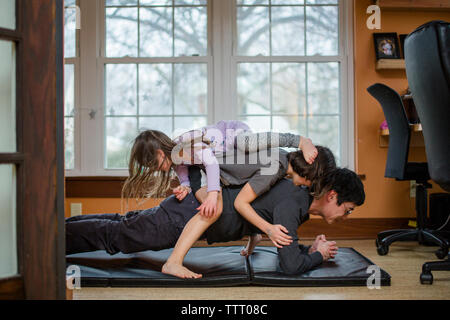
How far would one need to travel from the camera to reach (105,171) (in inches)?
132

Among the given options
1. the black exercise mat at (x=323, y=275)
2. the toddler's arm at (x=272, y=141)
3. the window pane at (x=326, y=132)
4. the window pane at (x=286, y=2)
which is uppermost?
the window pane at (x=286, y=2)

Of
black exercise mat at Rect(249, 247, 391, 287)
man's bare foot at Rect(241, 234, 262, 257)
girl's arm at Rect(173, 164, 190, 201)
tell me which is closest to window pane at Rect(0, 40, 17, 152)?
girl's arm at Rect(173, 164, 190, 201)

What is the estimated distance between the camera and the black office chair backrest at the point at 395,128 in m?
2.67

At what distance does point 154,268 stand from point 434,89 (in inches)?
61.1

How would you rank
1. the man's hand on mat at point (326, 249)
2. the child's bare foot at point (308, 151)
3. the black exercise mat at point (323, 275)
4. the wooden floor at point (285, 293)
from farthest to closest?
the man's hand on mat at point (326, 249)
the child's bare foot at point (308, 151)
the black exercise mat at point (323, 275)
the wooden floor at point (285, 293)

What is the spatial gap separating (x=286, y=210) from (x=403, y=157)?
1165 millimetres

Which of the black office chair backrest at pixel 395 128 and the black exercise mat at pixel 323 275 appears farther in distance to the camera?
the black office chair backrest at pixel 395 128

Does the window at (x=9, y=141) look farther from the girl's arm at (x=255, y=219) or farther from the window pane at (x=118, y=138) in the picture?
the window pane at (x=118, y=138)

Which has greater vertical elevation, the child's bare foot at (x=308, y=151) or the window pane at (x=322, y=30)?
the window pane at (x=322, y=30)

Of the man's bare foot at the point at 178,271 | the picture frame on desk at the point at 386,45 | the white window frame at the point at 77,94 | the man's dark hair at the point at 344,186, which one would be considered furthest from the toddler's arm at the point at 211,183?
the picture frame on desk at the point at 386,45

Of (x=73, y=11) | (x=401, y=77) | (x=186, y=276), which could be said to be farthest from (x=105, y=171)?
(x=401, y=77)

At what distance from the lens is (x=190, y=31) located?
3.40 meters

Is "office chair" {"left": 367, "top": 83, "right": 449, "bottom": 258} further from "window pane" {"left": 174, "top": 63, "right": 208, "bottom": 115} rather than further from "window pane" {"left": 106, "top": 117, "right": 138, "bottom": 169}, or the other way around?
"window pane" {"left": 106, "top": 117, "right": 138, "bottom": 169}

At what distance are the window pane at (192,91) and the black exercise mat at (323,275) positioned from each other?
Result: 5.22ft
